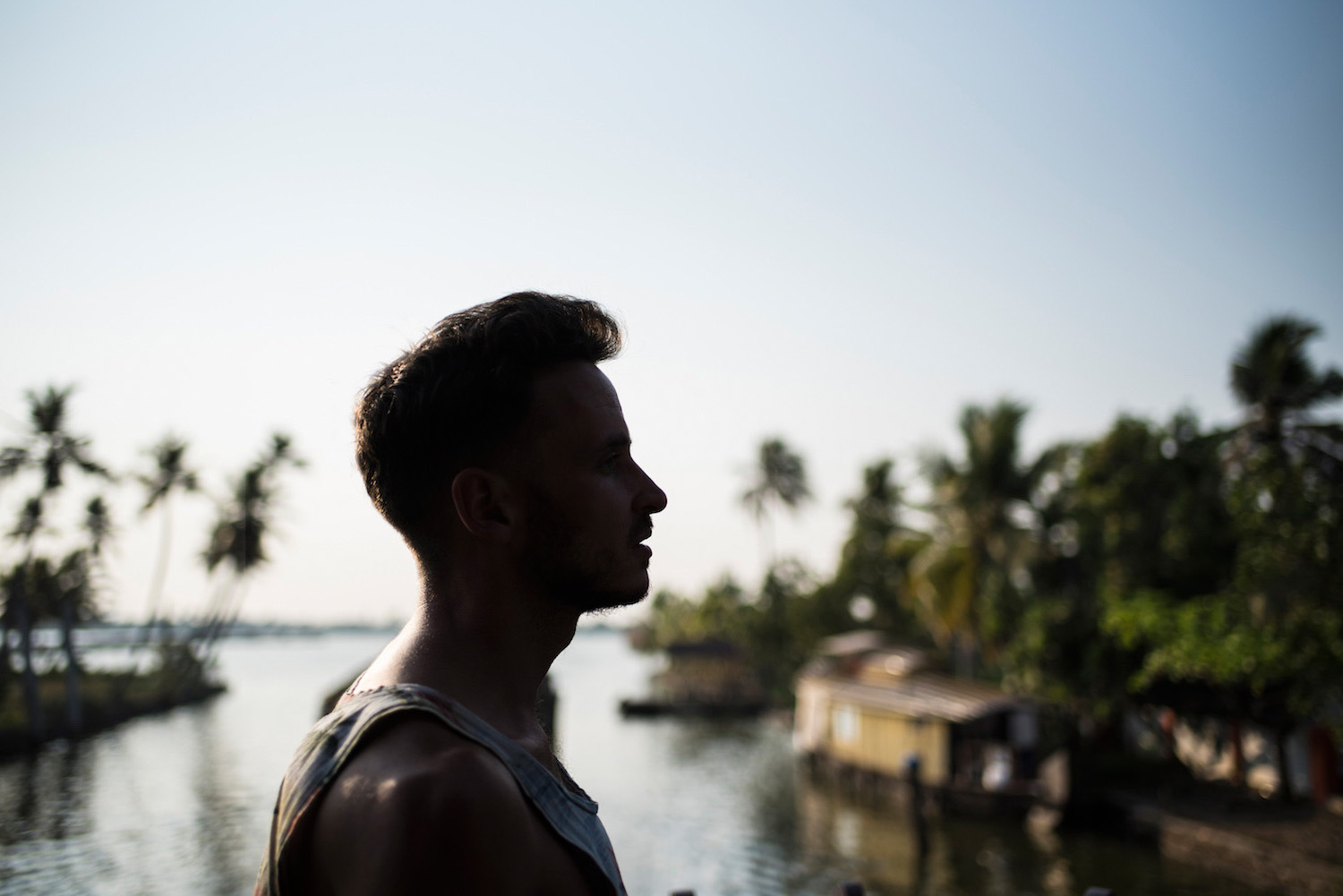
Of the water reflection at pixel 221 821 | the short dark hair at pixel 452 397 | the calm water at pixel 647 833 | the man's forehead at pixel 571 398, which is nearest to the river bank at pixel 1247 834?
the calm water at pixel 647 833

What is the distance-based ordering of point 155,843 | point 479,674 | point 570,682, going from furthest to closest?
point 570,682 → point 155,843 → point 479,674

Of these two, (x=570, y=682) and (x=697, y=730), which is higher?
(x=697, y=730)

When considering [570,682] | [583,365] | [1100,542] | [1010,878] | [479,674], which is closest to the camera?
[479,674]

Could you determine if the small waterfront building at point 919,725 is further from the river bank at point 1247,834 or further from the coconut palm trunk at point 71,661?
the coconut palm trunk at point 71,661

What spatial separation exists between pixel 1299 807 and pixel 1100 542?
8.50 meters

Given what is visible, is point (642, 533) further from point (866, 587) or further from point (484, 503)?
point (866, 587)

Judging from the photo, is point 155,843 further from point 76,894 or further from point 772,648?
point 772,648

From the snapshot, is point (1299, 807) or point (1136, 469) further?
point (1136, 469)

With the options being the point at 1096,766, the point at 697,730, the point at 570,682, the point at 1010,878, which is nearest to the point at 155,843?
the point at 1010,878

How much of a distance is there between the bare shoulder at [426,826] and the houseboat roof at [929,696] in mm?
27175

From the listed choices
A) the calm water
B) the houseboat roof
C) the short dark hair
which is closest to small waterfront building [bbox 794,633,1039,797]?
the houseboat roof

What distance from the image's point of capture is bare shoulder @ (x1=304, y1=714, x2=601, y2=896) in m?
0.98

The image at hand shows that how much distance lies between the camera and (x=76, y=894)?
17984 mm

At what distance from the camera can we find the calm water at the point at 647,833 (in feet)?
64.8
